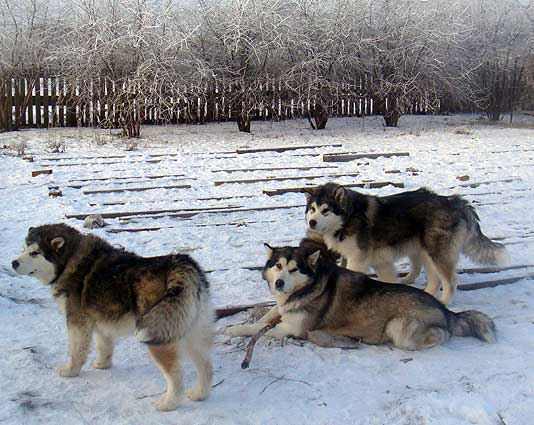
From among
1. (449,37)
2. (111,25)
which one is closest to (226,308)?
(111,25)

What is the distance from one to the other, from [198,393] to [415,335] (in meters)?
1.68

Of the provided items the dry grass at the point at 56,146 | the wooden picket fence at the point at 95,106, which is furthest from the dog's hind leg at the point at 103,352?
the wooden picket fence at the point at 95,106

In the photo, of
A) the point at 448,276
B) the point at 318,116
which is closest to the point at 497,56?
the point at 318,116

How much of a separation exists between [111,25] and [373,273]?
554 inches

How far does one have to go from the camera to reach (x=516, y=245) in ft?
24.0

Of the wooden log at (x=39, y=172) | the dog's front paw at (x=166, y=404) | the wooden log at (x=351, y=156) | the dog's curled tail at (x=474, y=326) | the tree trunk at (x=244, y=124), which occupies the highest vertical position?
the tree trunk at (x=244, y=124)

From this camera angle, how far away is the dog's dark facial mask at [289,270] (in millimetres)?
4871

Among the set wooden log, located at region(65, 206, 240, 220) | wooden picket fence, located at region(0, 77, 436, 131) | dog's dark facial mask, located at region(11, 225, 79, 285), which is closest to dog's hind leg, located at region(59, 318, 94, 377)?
dog's dark facial mask, located at region(11, 225, 79, 285)

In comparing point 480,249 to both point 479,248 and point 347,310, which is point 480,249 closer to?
point 479,248

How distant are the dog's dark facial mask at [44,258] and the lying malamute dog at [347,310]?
1439 mm

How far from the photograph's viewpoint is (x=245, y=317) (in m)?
5.46

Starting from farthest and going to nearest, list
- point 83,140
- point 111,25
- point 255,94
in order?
point 255,94, point 111,25, point 83,140

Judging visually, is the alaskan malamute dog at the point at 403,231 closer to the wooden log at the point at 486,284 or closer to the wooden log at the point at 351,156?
the wooden log at the point at 486,284

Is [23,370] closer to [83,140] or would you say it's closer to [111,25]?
[83,140]
